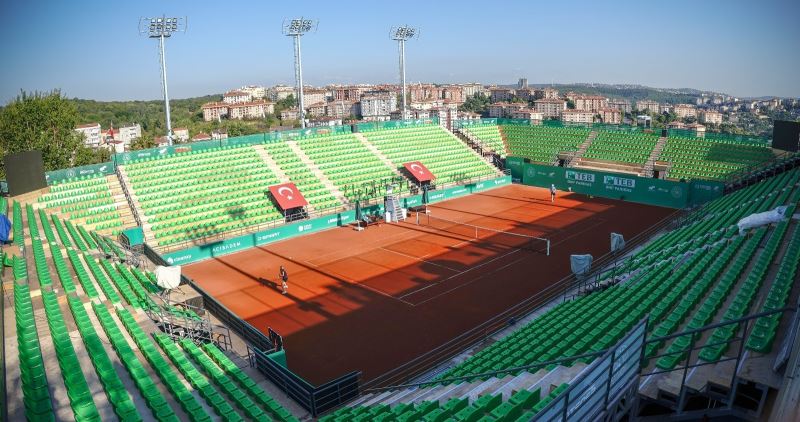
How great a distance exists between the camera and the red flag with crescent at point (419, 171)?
131 feet

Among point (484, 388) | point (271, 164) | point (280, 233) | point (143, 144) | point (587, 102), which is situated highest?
point (587, 102)

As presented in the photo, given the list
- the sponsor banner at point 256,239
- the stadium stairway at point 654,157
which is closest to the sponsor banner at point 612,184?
the stadium stairway at point 654,157

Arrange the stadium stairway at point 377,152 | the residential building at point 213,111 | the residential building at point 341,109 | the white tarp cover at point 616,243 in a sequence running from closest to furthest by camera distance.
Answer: the white tarp cover at point 616,243
the stadium stairway at point 377,152
the residential building at point 213,111
the residential building at point 341,109

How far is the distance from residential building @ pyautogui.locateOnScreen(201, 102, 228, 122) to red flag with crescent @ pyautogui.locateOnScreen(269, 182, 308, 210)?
125750 millimetres

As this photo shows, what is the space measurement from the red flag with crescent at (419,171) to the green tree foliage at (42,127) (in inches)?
1268

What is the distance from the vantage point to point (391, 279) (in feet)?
77.3

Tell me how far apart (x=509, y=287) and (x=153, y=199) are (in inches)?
884

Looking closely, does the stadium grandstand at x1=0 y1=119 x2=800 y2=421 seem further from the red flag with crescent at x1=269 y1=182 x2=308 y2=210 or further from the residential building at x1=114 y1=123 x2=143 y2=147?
the residential building at x1=114 y1=123 x2=143 y2=147

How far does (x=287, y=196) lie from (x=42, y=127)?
28.6 m

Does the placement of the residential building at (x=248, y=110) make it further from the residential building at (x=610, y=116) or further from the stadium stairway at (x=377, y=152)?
the stadium stairway at (x=377, y=152)

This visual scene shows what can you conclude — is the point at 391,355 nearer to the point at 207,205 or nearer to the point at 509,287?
the point at 509,287

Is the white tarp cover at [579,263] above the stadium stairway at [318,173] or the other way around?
the other way around

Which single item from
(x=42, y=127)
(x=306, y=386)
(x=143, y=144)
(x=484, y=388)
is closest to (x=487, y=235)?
(x=306, y=386)

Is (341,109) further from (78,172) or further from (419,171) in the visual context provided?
(78,172)
